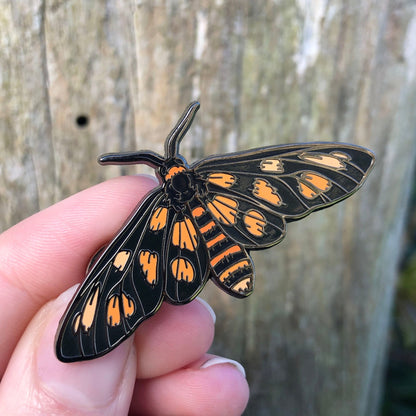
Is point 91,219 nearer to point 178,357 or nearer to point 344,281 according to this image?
point 178,357

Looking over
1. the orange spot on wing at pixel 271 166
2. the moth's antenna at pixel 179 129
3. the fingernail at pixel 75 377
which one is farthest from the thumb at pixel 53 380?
the orange spot on wing at pixel 271 166

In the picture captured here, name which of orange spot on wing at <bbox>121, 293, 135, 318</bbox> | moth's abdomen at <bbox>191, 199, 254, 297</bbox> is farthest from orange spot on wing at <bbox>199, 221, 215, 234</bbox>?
orange spot on wing at <bbox>121, 293, 135, 318</bbox>

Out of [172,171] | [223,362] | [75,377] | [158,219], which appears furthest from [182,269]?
[223,362]

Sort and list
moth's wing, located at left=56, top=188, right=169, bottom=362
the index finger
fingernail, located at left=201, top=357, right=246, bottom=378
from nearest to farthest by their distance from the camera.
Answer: moth's wing, located at left=56, top=188, right=169, bottom=362 < the index finger < fingernail, located at left=201, top=357, right=246, bottom=378

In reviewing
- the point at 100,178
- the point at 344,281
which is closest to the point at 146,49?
the point at 100,178

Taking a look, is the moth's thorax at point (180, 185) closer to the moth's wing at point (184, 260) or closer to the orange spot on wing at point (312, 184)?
the moth's wing at point (184, 260)

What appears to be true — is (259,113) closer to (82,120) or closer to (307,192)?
(307,192)

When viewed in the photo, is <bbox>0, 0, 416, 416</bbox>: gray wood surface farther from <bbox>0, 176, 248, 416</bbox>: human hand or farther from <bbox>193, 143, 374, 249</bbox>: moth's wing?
<bbox>193, 143, 374, 249</bbox>: moth's wing
